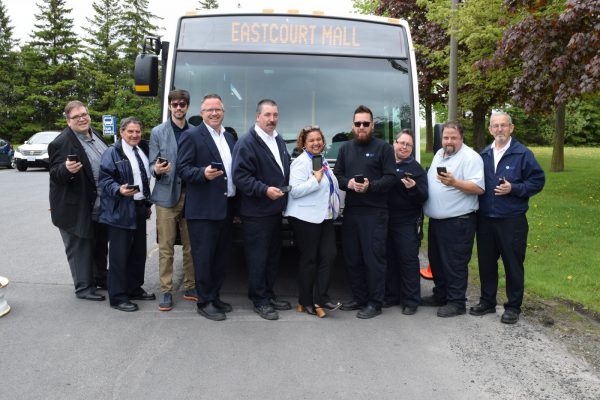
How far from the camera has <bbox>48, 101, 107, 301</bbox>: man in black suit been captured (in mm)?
5273

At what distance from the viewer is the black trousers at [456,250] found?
202 inches

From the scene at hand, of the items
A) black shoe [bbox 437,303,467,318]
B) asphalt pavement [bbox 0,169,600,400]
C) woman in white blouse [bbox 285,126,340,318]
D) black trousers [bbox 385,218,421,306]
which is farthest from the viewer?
black trousers [bbox 385,218,421,306]

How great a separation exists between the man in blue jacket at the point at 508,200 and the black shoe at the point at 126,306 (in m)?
3.27

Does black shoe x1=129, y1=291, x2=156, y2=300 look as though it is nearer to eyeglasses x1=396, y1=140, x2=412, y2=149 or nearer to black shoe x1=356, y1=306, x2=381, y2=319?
black shoe x1=356, y1=306, x2=381, y2=319

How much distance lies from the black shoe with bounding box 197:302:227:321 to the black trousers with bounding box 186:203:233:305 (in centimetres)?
5

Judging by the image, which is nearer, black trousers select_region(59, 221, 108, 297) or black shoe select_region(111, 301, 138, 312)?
black shoe select_region(111, 301, 138, 312)

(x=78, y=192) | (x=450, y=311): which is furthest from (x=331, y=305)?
(x=78, y=192)

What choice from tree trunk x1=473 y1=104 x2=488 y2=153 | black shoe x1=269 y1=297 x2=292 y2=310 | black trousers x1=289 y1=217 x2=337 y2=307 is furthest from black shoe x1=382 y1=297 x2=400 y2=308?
tree trunk x1=473 y1=104 x2=488 y2=153

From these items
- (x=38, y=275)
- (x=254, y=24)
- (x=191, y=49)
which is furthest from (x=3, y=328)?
(x=254, y=24)

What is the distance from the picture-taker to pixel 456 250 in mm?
5168

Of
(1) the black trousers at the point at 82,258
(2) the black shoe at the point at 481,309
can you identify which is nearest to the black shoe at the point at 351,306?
(2) the black shoe at the point at 481,309

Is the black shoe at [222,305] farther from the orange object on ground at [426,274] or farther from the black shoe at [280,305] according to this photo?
the orange object on ground at [426,274]

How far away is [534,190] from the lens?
4797 millimetres

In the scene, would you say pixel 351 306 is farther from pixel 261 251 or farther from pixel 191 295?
pixel 191 295
